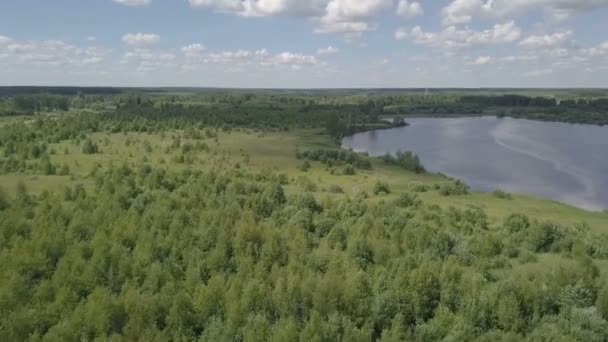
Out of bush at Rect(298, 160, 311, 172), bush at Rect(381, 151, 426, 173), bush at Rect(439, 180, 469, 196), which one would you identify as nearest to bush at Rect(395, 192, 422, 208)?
bush at Rect(439, 180, 469, 196)

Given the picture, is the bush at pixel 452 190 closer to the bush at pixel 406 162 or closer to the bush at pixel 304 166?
the bush at pixel 406 162

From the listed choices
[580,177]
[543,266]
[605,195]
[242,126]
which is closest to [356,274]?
[543,266]

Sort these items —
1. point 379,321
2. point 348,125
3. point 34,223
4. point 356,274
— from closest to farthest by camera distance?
point 379,321
point 356,274
point 34,223
point 348,125

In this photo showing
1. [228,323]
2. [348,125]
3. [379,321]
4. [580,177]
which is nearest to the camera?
[228,323]

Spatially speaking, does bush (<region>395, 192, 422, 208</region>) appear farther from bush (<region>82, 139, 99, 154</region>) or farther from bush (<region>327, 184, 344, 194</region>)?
bush (<region>82, 139, 99, 154</region>)

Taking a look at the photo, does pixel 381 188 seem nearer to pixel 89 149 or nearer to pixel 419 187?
pixel 419 187

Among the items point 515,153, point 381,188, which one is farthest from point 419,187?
point 515,153

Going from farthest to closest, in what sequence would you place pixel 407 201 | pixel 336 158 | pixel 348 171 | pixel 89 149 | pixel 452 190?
pixel 89 149, pixel 336 158, pixel 348 171, pixel 452 190, pixel 407 201

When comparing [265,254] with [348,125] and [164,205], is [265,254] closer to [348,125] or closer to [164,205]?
[164,205]
